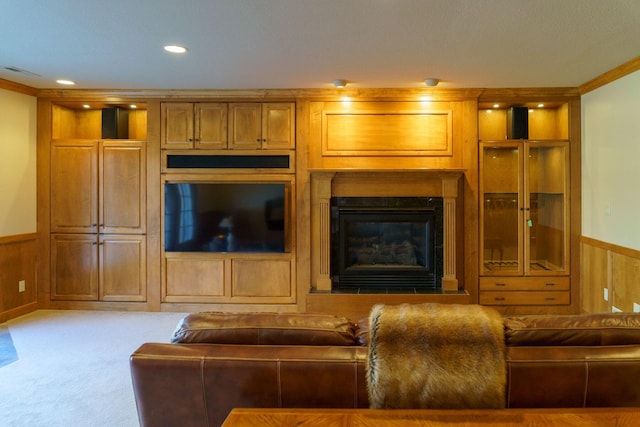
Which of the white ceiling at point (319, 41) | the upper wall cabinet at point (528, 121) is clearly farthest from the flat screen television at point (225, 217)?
the upper wall cabinet at point (528, 121)

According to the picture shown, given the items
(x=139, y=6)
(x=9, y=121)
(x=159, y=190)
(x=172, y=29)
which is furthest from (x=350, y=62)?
(x=9, y=121)

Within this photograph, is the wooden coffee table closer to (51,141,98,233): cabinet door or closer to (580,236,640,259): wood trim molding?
(580,236,640,259): wood trim molding

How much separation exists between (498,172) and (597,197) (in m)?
1.00

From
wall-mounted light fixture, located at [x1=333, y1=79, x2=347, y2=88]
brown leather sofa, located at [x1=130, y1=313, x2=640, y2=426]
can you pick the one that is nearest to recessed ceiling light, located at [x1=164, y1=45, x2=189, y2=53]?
wall-mounted light fixture, located at [x1=333, y1=79, x2=347, y2=88]

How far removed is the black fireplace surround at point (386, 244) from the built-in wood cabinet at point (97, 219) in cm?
231

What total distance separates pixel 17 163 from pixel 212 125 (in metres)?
2.16

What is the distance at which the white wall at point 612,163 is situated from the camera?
12.2 feet

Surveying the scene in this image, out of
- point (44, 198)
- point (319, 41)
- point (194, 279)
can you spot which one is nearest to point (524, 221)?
point (319, 41)

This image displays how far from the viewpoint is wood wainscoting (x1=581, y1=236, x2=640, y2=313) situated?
12.2 feet

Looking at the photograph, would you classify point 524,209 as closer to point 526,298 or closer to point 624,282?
point 526,298

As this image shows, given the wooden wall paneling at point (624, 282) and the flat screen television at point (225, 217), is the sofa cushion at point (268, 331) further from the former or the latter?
the wooden wall paneling at point (624, 282)

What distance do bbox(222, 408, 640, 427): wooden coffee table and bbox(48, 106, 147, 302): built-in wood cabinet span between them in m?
4.10

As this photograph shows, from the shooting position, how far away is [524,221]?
15.6ft

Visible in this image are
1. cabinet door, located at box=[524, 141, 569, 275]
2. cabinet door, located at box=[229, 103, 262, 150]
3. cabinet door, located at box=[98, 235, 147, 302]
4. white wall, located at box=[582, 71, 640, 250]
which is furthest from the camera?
cabinet door, located at box=[98, 235, 147, 302]
